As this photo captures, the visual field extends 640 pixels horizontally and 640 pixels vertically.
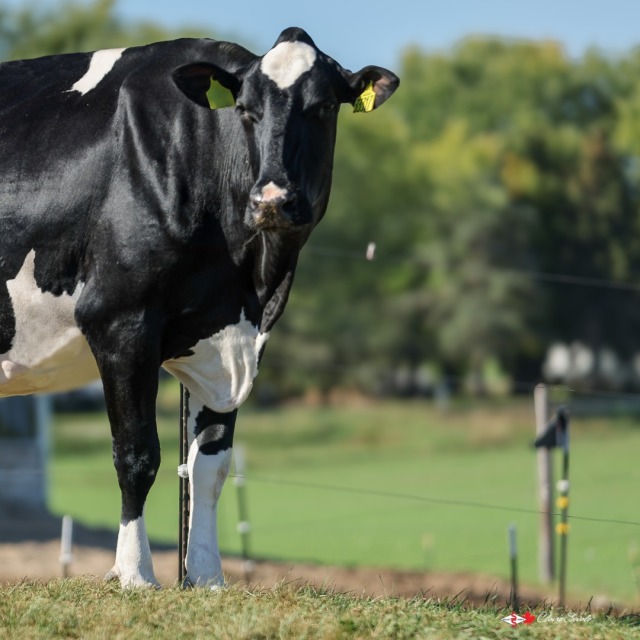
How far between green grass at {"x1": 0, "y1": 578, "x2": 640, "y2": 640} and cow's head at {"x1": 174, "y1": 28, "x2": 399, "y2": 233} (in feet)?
5.20

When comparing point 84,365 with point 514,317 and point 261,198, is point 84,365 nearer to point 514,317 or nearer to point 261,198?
point 261,198

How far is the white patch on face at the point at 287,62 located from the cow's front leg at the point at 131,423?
1.27 meters

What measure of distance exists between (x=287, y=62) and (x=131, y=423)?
→ 1.78m

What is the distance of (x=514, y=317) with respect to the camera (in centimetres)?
5275

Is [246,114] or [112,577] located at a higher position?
[246,114]

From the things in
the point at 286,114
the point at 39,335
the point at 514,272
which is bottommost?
the point at 39,335

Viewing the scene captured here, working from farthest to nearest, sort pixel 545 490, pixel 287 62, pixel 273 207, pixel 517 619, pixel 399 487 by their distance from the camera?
pixel 399 487, pixel 545 490, pixel 287 62, pixel 273 207, pixel 517 619

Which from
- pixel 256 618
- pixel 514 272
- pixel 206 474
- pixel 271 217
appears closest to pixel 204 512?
pixel 206 474

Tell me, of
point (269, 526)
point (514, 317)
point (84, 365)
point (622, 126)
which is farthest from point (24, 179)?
point (622, 126)

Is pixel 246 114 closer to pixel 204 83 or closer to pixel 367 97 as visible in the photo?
pixel 204 83

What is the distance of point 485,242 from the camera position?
180 ft

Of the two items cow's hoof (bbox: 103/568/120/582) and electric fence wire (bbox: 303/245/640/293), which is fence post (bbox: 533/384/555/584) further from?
cow's hoof (bbox: 103/568/120/582)

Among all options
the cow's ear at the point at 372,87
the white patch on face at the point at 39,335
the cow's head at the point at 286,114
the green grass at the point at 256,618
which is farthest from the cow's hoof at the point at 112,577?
the cow's ear at the point at 372,87

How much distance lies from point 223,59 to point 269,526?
21343mm
